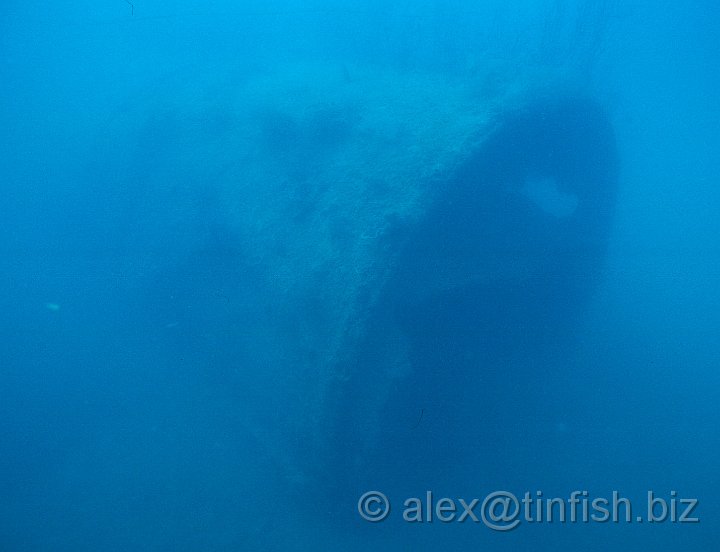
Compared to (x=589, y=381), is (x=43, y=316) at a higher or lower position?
higher

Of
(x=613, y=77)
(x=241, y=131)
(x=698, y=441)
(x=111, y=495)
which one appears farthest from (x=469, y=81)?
(x=111, y=495)

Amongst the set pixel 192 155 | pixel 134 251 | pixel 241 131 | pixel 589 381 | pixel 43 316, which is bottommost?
pixel 589 381

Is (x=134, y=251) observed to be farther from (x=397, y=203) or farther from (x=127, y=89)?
(x=397, y=203)

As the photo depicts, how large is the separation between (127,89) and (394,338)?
96.6 inches

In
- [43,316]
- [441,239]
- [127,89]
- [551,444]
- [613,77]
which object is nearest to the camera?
[551,444]

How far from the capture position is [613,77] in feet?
8.42

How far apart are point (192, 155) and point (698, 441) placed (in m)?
3.18

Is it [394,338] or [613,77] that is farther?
[613,77]

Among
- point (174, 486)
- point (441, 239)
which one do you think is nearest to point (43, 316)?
point (174, 486)

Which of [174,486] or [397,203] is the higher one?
[397,203]

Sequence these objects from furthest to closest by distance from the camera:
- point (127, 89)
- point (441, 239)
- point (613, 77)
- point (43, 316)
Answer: point (127, 89)
point (613, 77)
point (43, 316)
point (441, 239)

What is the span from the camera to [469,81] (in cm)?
261

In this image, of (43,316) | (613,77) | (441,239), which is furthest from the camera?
(613,77)

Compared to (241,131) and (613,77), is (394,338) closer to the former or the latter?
(241,131)
